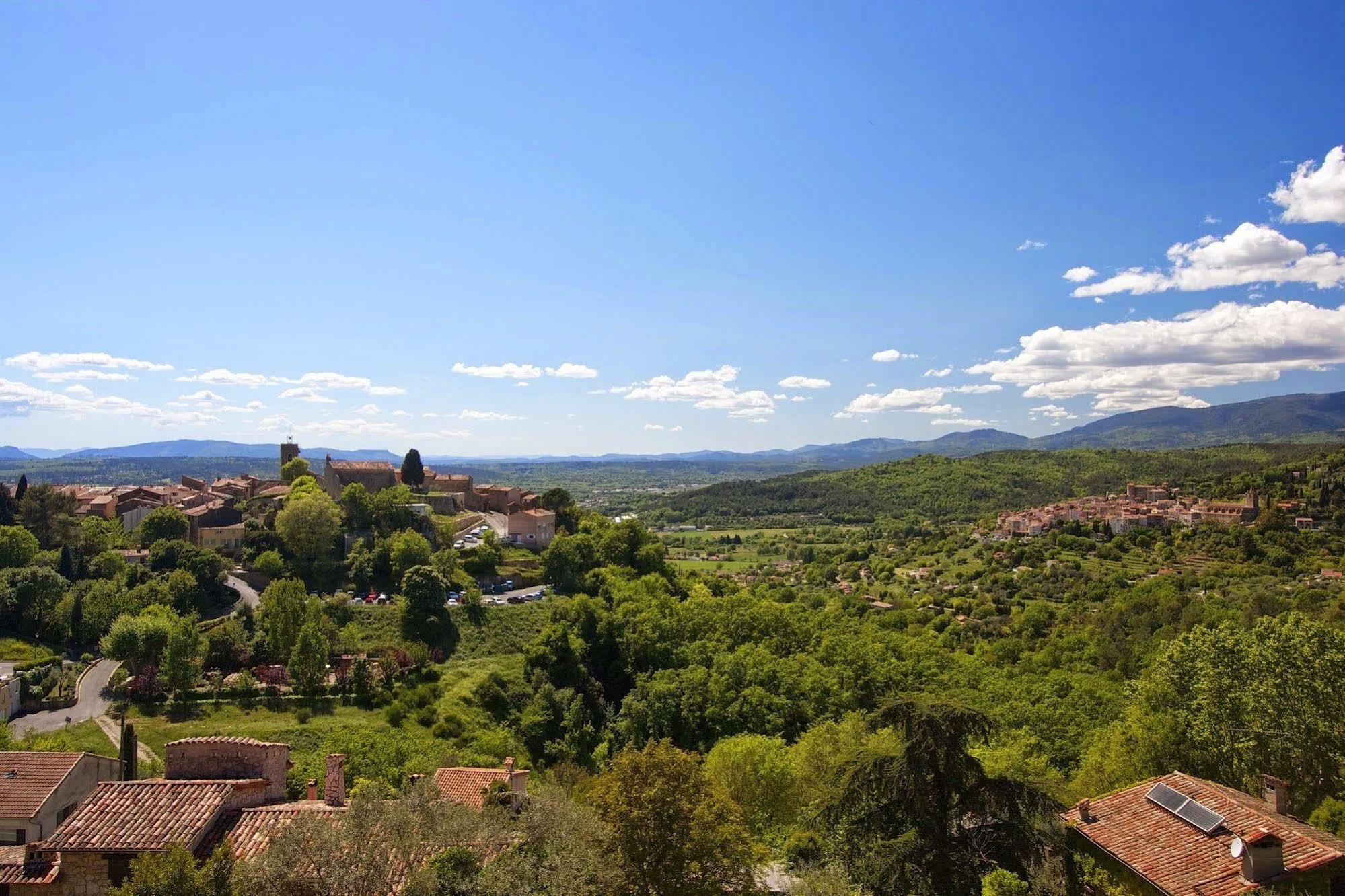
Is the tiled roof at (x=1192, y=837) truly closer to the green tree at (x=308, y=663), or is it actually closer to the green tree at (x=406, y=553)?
the green tree at (x=308, y=663)

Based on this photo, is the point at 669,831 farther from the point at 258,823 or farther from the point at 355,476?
the point at 355,476

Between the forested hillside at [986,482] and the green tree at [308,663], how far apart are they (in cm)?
9909

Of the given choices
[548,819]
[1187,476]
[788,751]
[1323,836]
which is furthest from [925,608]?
[1187,476]

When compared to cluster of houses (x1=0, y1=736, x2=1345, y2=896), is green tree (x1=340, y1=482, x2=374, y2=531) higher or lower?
higher

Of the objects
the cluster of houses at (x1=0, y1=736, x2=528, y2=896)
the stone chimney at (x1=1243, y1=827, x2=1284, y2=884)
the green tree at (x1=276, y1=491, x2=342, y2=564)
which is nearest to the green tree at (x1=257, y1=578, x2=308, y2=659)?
the green tree at (x1=276, y1=491, x2=342, y2=564)

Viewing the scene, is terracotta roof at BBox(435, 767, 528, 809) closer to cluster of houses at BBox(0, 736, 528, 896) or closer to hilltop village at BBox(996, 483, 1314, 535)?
cluster of houses at BBox(0, 736, 528, 896)

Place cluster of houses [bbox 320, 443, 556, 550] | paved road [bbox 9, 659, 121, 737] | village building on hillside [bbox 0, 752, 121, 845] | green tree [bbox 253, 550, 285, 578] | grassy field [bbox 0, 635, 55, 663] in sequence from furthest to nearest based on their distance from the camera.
→ cluster of houses [bbox 320, 443, 556, 550] < green tree [bbox 253, 550, 285, 578] < grassy field [bbox 0, 635, 55, 663] < paved road [bbox 9, 659, 121, 737] < village building on hillside [bbox 0, 752, 121, 845]

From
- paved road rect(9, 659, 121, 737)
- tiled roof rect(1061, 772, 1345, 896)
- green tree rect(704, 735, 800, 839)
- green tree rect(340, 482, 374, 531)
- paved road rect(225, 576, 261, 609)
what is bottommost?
green tree rect(704, 735, 800, 839)

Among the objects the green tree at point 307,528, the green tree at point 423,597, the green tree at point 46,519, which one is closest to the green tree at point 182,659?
the green tree at point 423,597

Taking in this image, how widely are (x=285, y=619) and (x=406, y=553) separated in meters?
13.6

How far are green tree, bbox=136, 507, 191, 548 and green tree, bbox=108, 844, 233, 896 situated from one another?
164ft

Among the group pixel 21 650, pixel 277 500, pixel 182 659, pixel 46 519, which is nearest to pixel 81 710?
pixel 182 659

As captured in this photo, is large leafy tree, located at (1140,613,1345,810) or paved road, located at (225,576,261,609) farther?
paved road, located at (225,576,261,609)

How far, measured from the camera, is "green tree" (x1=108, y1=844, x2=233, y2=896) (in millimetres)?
10367
